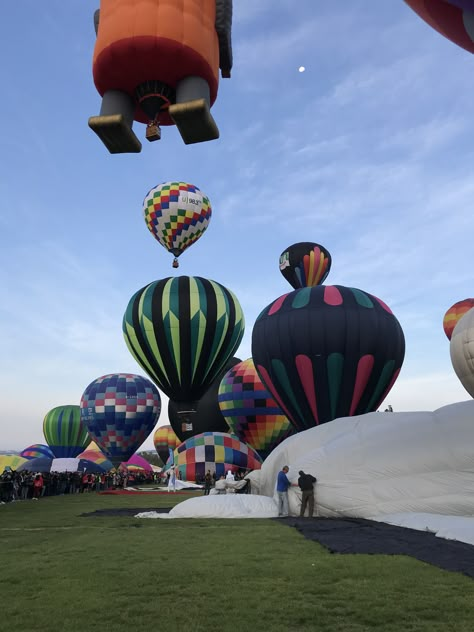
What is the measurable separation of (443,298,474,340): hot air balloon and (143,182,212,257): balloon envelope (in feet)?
66.2

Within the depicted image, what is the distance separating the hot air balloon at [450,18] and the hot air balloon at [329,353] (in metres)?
17.3

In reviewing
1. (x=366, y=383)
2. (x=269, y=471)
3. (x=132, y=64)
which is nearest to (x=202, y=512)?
(x=269, y=471)

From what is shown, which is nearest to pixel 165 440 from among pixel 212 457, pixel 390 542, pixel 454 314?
pixel 454 314

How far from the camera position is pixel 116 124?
19.2 feet

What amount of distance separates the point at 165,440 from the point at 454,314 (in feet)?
97.1

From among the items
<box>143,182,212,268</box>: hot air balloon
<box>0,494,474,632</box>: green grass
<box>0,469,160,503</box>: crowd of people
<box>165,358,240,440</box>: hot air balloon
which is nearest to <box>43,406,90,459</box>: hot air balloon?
<box>165,358,240,440</box>: hot air balloon

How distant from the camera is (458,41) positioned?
10.9 ft

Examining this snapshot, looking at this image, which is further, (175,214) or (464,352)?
(175,214)

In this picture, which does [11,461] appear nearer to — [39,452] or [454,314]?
[39,452]

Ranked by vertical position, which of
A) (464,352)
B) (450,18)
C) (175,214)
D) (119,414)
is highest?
(175,214)

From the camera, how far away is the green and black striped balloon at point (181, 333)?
95.2ft

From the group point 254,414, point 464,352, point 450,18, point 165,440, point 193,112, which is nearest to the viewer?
point 450,18

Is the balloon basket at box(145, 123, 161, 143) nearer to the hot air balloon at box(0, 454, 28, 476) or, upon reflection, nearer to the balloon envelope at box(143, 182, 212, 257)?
the balloon envelope at box(143, 182, 212, 257)

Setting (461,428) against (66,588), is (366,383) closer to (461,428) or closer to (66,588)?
(461,428)
